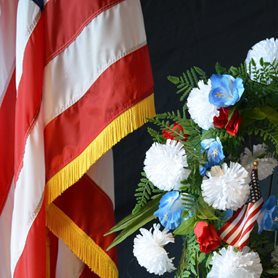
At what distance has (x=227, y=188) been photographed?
3.12 feet

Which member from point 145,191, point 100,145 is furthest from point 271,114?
point 100,145

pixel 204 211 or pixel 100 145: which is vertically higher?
pixel 100 145

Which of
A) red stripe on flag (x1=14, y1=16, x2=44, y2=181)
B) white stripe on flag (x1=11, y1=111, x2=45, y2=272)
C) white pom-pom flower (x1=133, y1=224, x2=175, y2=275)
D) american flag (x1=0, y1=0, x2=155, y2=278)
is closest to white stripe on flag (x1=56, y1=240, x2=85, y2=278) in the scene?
american flag (x1=0, y1=0, x2=155, y2=278)

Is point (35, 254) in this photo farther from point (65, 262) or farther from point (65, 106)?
point (65, 106)

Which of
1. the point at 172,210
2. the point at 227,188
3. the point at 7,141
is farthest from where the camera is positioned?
the point at 7,141

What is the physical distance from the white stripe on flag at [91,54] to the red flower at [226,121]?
16.2 inches

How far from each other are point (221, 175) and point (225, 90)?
0.51 feet

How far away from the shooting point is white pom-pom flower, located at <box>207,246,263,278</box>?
37.5 inches

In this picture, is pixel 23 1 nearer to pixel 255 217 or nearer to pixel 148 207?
pixel 148 207

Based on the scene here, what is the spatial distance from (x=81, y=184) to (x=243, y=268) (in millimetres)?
605

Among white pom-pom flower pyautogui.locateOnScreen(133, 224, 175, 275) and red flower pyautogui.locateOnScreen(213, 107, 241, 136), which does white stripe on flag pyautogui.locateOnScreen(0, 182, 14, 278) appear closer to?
white pom-pom flower pyautogui.locateOnScreen(133, 224, 175, 275)

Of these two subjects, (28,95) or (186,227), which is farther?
(28,95)

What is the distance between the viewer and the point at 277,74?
1030 millimetres

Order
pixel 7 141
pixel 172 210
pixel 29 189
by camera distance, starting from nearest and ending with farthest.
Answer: pixel 172 210 < pixel 29 189 < pixel 7 141
